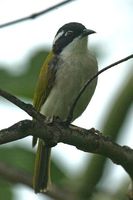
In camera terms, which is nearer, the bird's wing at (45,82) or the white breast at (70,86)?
the white breast at (70,86)

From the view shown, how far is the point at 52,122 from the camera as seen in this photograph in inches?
134

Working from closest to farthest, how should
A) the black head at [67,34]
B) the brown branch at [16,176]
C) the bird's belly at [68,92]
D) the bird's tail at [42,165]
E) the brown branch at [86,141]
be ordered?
the brown branch at [86,141] → the brown branch at [16,176] → the bird's belly at [68,92] → the bird's tail at [42,165] → the black head at [67,34]

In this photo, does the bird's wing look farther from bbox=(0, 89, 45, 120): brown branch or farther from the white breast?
bbox=(0, 89, 45, 120): brown branch

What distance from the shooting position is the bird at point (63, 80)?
5.30 m

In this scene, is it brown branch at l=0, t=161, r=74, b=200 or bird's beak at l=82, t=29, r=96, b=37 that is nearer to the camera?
brown branch at l=0, t=161, r=74, b=200

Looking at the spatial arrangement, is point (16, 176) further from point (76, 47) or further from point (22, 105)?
point (76, 47)

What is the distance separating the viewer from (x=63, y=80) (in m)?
5.38

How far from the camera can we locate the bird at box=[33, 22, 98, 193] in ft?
17.4

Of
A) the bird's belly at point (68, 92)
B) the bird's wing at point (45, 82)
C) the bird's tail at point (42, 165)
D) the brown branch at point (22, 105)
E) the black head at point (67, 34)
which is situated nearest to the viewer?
the brown branch at point (22, 105)

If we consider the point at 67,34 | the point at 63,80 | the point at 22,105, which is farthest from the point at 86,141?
the point at 67,34

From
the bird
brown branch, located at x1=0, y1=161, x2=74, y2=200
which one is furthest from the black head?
brown branch, located at x1=0, y1=161, x2=74, y2=200

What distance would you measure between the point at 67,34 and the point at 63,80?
71cm

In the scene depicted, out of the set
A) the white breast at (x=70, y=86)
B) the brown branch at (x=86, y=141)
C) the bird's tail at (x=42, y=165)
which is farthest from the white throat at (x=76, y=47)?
the brown branch at (x=86, y=141)

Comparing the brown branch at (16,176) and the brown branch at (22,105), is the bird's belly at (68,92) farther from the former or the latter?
the brown branch at (22,105)
